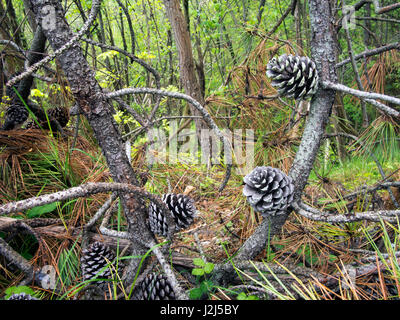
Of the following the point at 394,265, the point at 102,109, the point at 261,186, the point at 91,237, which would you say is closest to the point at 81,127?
the point at 91,237

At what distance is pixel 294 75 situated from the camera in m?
0.95

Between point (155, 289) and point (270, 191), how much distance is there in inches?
22.2

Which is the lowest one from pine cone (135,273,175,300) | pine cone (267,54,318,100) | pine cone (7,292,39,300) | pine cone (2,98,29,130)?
pine cone (135,273,175,300)

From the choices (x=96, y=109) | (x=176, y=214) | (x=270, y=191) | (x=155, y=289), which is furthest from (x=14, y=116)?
(x=270, y=191)

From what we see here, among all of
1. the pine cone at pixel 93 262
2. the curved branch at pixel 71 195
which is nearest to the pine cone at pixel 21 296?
the pine cone at pixel 93 262

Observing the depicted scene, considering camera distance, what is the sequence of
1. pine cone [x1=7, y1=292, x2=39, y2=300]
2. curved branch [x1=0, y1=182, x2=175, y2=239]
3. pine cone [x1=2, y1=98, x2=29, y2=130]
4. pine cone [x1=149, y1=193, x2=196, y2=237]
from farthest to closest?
pine cone [x1=2, y1=98, x2=29, y2=130]
pine cone [x1=149, y1=193, x2=196, y2=237]
pine cone [x1=7, y1=292, x2=39, y2=300]
curved branch [x1=0, y1=182, x2=175, y2=239]

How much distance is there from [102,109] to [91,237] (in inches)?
28.5

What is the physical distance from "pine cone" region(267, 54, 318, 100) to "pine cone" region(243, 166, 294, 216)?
1.04 ft

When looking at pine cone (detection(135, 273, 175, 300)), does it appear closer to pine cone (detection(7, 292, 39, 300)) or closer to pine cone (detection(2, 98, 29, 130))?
pine cone (detection(7, 292, 39, 300))

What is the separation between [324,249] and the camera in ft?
4.08

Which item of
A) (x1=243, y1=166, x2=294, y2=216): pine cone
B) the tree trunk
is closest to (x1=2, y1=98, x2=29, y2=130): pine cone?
the tree trunk

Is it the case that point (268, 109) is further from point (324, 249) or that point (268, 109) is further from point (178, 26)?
point (178, 26)

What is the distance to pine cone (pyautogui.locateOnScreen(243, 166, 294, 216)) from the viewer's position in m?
1.01

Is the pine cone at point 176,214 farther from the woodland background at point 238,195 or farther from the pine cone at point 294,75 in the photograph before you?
the pine cone at point 294,75
